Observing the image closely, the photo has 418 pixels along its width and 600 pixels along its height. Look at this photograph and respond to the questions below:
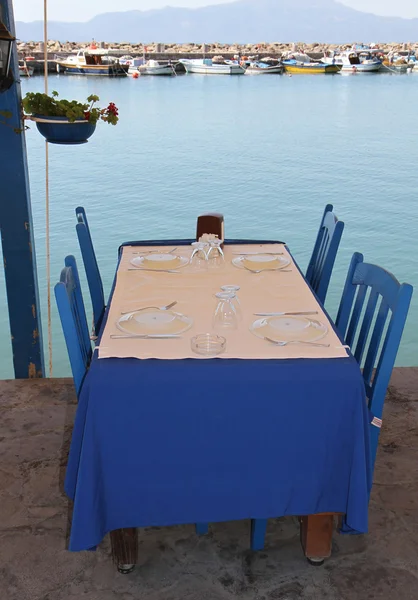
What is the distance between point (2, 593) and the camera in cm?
169

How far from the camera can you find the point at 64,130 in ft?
8.15

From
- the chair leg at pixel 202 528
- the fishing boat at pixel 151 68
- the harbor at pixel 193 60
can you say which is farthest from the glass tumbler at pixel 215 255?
the fishing boat at pixel 151 68

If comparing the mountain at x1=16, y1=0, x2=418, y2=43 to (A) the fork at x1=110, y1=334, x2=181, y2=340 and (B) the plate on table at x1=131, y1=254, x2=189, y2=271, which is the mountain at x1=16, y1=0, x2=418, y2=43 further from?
(A) the fork at x1=110, y1=334, x2=181, y2=340

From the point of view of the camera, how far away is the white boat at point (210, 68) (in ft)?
110

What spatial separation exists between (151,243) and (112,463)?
3.78 ft

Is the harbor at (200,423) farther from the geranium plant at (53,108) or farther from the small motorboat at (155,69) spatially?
the small motorboat at (155,69)

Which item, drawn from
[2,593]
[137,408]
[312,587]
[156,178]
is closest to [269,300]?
[137,408]

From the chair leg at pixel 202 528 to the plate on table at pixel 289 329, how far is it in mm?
628

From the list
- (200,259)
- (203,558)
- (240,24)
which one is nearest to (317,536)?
(203,558)

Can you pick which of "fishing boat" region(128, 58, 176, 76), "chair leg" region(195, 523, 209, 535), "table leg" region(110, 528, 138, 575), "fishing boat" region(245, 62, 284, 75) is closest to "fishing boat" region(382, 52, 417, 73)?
"fishing boat" region(245, 62, 284, 75)

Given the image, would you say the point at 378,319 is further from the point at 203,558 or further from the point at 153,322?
the point at 203,558

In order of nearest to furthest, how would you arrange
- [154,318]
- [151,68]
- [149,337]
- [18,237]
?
1. [149,337]
2. [154,318]
3. [18,237]
4. [151,68]

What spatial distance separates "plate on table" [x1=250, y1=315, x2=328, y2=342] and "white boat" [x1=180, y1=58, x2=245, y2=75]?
33.7m

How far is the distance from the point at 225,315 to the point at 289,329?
0.18m
